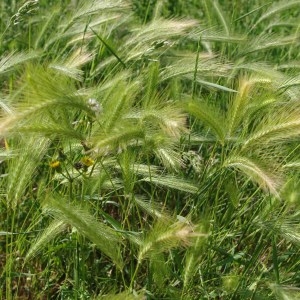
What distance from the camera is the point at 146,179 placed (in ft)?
6.72

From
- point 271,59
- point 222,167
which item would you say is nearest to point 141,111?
point 222,167

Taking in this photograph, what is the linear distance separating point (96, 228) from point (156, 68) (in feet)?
1.72

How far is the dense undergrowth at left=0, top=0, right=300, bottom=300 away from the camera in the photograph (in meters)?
1.72

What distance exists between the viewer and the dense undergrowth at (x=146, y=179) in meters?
1.72

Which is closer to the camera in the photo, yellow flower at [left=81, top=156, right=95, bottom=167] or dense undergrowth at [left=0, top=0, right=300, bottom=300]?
dense undergrowth at [left=0, top=0, right=300, bottom=300]

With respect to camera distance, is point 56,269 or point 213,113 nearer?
point 213,113

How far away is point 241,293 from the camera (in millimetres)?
1910

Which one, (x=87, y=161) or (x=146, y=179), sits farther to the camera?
(x=146, y=179)

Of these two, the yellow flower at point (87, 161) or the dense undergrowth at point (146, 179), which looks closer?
the dense undergrowth at point (146, 179)

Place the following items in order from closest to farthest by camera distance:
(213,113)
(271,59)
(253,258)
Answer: (213,113) < (253,258) < (271,59)

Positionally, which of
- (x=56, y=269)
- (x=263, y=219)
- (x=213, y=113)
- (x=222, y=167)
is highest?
(x=213, y=113)

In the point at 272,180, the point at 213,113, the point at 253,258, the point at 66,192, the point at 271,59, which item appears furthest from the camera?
the point at 271,59

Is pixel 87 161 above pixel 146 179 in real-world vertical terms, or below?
above

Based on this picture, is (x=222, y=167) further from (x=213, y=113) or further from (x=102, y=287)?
(x=102, y=287)
